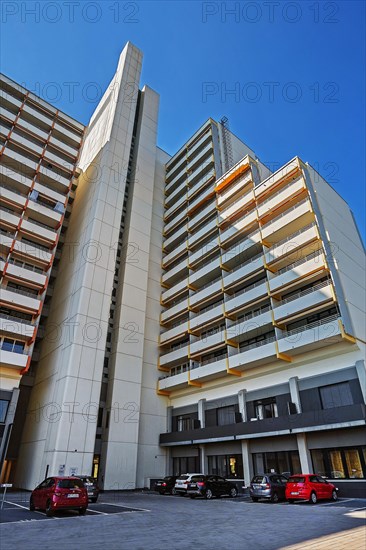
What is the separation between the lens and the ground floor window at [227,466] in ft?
89.4

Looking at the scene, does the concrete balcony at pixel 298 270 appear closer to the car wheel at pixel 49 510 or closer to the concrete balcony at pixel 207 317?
the concrete balcony at pixel 207 317

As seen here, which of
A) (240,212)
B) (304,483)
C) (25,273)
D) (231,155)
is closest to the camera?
(304,483)

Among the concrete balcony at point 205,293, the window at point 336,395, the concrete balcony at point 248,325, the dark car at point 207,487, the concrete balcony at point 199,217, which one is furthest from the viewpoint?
the concrete balcony at point 199,217

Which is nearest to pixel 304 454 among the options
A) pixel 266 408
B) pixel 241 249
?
pixel 266 408

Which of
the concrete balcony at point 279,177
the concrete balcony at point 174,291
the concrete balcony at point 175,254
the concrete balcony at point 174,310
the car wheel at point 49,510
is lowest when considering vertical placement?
the car wheel at point 49,510

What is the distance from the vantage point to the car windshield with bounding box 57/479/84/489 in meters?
13.6

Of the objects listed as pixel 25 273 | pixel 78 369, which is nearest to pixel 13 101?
pixel 25 273

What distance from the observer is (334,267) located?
2508 centimetres

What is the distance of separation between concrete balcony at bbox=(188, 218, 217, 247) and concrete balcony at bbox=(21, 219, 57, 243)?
1450cm

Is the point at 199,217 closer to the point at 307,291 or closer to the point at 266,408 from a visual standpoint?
the point at 307,291

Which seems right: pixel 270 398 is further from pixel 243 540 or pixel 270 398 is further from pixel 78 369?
pixel 243 540

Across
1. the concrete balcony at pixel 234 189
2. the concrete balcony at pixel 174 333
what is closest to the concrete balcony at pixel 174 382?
the concrete balcony at pixel 174 333

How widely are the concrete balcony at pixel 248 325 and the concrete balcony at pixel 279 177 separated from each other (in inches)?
426

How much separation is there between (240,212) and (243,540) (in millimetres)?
29712
